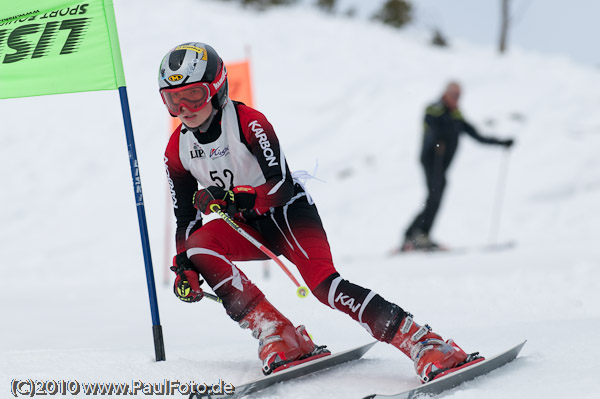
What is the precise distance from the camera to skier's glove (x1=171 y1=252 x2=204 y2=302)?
355 cm

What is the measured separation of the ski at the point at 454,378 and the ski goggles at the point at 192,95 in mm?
1613

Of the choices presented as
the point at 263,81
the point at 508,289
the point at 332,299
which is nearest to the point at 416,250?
the point at 508,289

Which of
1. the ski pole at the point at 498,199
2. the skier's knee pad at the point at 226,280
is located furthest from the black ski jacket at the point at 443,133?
the skier's knee pad at the point at 226,280

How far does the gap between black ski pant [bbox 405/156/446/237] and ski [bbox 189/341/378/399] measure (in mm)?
5790

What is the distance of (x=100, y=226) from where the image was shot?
45.2 feet

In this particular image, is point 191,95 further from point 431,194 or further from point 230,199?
point 431,194

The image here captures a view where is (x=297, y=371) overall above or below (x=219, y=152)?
below

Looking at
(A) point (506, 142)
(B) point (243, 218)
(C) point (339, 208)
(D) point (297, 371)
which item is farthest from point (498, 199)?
(D) point (297, 371)

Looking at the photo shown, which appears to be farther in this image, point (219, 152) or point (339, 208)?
point (339, 208)

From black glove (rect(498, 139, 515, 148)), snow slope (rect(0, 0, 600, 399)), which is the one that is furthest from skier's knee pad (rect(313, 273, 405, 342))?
black glove (rect(498, 139, 515, 148))

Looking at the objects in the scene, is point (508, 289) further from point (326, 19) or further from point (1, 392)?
point (326, 19)

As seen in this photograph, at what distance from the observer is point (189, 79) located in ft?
11.1

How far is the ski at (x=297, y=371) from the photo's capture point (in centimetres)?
315

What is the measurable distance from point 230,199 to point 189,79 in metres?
0.63
